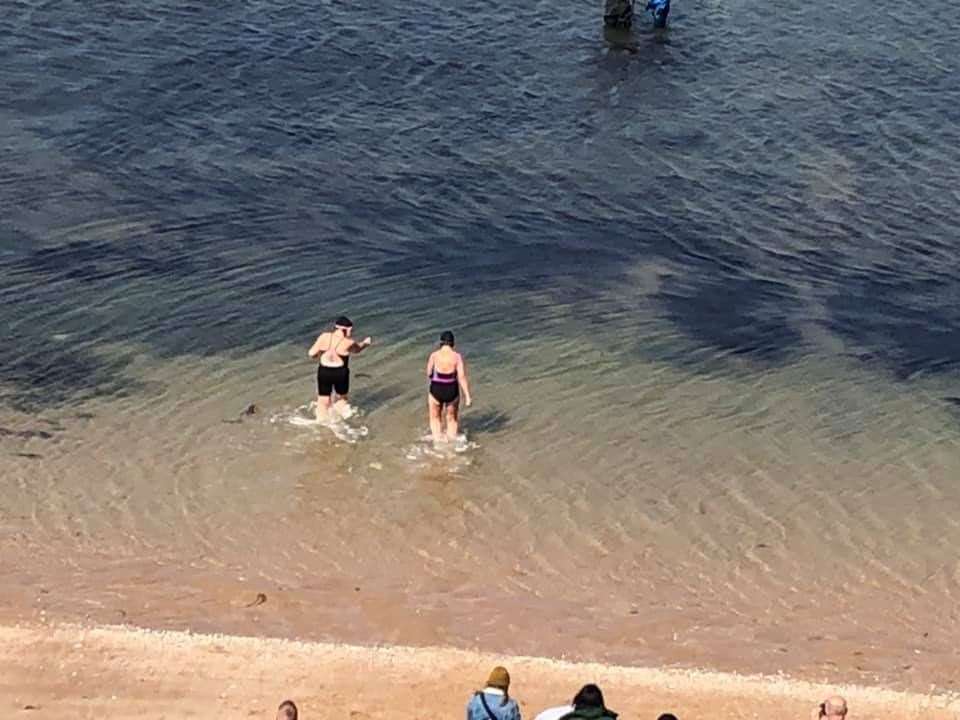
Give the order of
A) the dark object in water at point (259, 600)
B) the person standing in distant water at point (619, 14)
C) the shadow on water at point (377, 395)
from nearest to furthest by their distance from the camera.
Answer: the dark object in water at point (259, 600) < the shadow on water at point (377, 395) < the person standing in distant water at point (619, 14)

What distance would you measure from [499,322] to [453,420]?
3.70m

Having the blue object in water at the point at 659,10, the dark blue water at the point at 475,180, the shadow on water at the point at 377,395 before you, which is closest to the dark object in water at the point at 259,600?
the shadow on water at the point at 377,395

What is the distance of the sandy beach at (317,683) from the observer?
1450 centimetres

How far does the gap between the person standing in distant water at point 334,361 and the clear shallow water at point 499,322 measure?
48 cm

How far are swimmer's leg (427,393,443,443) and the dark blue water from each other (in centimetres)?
298

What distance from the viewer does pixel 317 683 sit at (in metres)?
15.0

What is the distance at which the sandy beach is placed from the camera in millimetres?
14500

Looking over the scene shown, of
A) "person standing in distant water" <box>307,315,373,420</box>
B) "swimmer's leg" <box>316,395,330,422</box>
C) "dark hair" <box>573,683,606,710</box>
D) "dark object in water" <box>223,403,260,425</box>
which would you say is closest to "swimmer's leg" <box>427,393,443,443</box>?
"person standing in distant water" <box>307,315,373,420</box>

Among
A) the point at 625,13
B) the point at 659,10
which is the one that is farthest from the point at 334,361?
the point at 659,10

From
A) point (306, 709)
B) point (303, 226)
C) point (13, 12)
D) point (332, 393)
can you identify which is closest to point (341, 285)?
point (303, 226)

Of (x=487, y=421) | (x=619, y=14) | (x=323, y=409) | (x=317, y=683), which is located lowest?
(x=317, y=683)

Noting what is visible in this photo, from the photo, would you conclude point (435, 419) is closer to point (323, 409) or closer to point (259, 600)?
point (323, 409)

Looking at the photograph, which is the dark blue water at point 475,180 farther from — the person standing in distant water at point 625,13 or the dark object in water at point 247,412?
the dark object in water at point 247,412

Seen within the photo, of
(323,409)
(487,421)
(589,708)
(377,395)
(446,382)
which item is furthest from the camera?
(377,395)
